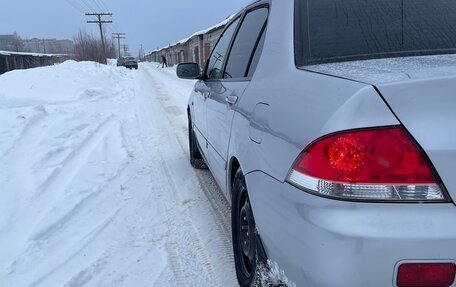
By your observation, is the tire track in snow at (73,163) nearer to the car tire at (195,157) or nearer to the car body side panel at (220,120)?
the car tire at (195,157)

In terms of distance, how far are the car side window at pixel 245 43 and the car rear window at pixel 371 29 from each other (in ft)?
1.70

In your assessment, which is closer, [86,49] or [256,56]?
[256,56]

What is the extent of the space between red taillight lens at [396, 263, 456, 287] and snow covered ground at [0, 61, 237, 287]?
64.9 inches

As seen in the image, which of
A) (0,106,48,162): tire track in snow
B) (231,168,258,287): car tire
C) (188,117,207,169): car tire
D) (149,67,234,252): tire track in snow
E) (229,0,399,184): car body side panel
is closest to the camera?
(229,0,399,184): car body side panel

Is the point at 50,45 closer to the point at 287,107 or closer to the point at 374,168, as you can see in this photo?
the point at 287,107

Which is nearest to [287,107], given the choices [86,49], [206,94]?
[206,94]

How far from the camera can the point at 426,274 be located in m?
1.46

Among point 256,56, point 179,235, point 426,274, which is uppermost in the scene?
point 256,56

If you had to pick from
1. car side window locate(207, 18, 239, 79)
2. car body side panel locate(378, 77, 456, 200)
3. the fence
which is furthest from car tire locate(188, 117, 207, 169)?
the fence

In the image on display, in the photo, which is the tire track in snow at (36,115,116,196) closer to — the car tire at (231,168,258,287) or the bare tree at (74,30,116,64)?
the car tire at (231,168,258,287)

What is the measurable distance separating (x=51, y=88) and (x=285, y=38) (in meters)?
12.1

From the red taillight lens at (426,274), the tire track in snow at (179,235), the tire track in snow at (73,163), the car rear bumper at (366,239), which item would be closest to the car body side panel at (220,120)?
the tire track in snow at (179,235)

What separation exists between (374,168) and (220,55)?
9.95ft

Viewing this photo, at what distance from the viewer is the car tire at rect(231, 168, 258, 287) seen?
2.54 meters
